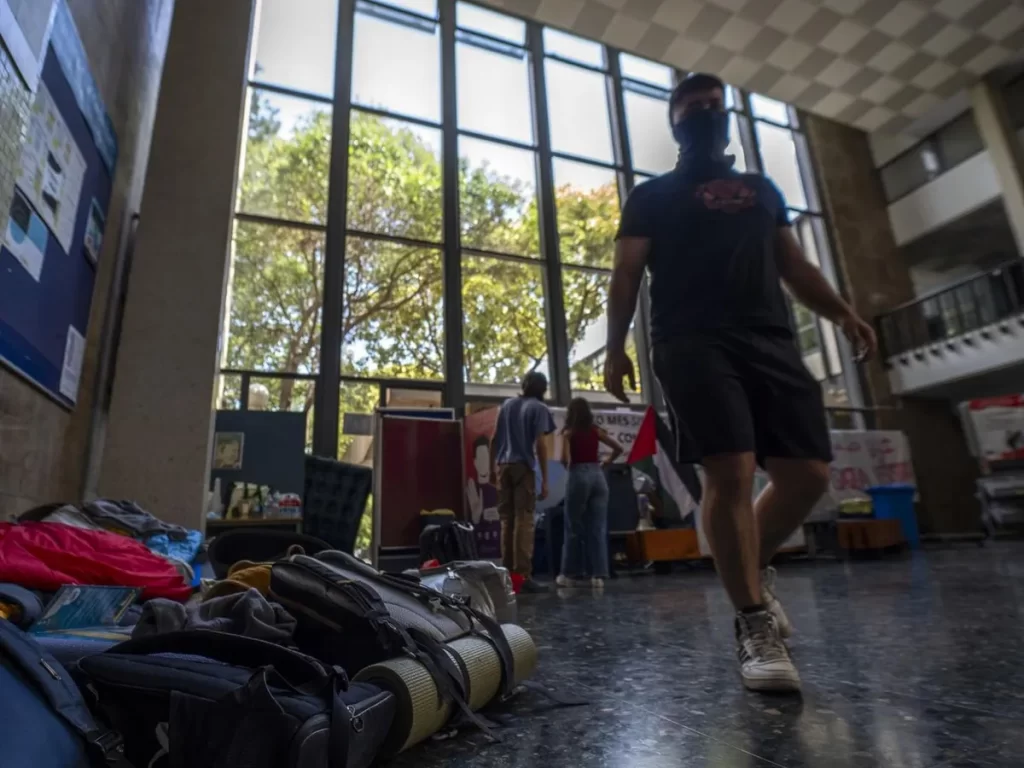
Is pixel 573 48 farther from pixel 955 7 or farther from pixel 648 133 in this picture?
pixel 955 7

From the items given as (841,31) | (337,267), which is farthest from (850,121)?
(337,267)

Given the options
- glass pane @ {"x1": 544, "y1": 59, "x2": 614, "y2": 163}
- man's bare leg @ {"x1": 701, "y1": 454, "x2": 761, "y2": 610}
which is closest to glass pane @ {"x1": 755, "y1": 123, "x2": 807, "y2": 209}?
glass pane @ {"x1": 544, "y1": 59, "x2": 614, "y2": 163}

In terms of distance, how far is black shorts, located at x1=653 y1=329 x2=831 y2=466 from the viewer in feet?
4.11

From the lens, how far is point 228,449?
13.8 ft

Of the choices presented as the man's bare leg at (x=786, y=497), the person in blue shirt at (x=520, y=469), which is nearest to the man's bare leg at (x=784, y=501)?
the man's bare leg at (x=786, y=497)

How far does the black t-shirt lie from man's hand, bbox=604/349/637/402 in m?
0.10

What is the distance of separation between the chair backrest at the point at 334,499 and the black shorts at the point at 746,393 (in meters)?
3.53

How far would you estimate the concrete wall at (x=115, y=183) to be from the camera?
1.37m

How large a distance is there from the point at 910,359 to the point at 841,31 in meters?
4.70

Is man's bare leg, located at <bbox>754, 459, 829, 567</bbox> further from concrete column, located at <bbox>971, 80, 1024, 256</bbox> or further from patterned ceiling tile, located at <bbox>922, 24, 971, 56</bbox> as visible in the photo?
concrete column, located at <bbox>971, 80, 1024, 256</bbox>

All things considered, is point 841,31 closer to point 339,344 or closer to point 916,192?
point 916,192

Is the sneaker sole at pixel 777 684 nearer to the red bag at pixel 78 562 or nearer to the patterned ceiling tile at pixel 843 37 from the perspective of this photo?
the red bag at pixel 78 562

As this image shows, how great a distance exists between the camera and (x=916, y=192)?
31.6 feet

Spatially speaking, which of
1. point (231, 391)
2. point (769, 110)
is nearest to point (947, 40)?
point (769, 110)
